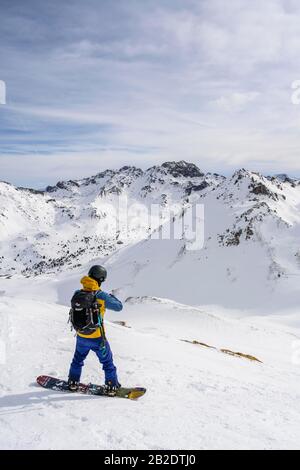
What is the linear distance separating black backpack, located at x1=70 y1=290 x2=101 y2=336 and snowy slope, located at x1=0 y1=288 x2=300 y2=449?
1.59m

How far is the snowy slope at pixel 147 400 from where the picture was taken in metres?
6.93

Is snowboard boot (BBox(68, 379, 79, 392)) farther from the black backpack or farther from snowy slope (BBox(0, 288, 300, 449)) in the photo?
the black backpack

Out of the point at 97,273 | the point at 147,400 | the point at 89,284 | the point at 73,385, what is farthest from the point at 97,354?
the point at 97,273

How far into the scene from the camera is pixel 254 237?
203ft

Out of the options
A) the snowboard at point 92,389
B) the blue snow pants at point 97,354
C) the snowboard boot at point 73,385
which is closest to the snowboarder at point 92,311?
the blue snow pants at point 97,354

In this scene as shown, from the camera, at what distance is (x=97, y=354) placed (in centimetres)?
876

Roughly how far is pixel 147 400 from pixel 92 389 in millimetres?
1262

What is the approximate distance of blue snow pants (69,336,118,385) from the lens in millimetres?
8586

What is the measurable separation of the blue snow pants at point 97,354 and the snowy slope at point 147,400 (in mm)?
456

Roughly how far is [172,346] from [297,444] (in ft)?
27.0

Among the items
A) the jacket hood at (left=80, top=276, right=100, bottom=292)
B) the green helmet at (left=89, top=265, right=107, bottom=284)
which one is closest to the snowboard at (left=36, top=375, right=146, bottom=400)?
the jacket hood at (left=80, top=276, right=100, bottom=292)

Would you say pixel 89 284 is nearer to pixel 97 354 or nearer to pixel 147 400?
pixel 97 354
